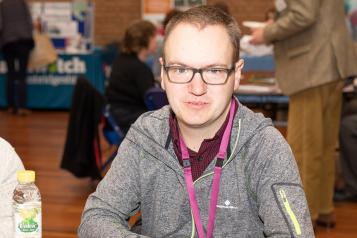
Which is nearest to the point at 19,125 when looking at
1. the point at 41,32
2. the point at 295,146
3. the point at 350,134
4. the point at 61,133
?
the point at 61,133

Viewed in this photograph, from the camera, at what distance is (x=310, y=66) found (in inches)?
154

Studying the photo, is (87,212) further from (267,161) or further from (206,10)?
(206,10)

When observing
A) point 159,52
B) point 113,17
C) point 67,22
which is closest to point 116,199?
point 159,52

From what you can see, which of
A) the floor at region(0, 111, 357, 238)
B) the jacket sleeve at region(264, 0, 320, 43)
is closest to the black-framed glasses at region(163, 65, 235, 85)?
the jacket sleeve at region(264, 0, 320, 43)

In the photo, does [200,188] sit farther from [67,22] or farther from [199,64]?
[67,22]

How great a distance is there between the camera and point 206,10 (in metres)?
1.73

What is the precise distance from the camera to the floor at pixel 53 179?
4.42 meters

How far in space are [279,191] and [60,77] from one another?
26.6ft

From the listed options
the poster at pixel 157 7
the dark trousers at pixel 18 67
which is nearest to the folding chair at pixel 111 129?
the dark trousers at pixel 18 67

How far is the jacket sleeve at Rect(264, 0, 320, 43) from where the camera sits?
3824 mm

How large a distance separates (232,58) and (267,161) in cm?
26

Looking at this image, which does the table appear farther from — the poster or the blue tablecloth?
the poster

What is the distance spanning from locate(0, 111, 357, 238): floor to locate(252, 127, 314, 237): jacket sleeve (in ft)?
8.59

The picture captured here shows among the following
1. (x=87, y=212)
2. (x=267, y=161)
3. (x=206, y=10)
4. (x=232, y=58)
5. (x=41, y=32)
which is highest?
(x=206, y=10)
